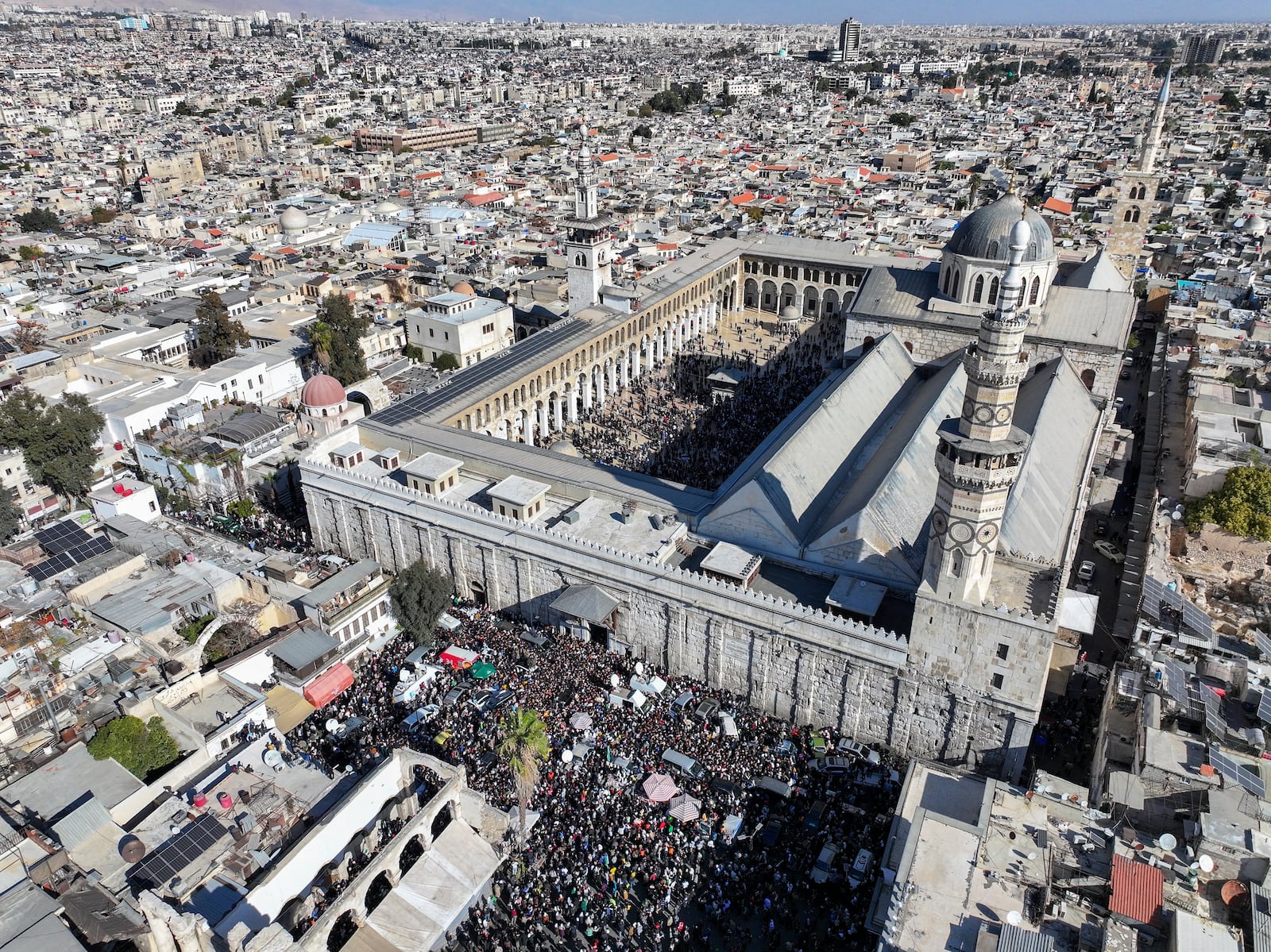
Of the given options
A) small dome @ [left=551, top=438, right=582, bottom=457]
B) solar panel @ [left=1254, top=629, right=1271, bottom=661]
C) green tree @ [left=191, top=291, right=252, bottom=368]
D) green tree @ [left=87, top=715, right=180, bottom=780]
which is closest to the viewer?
green tree @ [left=87, top=715, right=180, bottom=780]

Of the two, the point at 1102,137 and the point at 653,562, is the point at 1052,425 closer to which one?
the point at 653,562

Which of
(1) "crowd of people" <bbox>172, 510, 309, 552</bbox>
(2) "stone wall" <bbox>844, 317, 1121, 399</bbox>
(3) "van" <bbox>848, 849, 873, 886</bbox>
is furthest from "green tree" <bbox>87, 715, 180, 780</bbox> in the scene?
(2) "stone wall" <bbox>844, 317, 1121, 399</bbox>

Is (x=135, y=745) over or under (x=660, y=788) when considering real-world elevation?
over

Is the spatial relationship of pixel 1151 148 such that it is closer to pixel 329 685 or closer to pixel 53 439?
pixel 329 685

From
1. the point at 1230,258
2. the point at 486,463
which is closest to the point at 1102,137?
the point at 1230,258

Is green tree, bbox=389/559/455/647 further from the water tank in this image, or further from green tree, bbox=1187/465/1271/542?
green tree, bbox=1187/465/1271/542

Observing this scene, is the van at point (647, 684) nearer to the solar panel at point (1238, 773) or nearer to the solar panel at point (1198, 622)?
the solar panel at point (1238, 773)

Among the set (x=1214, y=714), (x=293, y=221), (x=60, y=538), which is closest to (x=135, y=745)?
(x=60, y=538)
